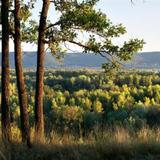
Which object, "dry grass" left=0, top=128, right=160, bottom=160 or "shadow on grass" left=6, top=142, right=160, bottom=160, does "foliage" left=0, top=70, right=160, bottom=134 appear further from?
"shadow on grass" left=6, top=142, right=160, bottom=160

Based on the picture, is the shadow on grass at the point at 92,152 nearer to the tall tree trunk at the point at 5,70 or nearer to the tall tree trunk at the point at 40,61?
the tall tree trunk at the point at 5,70

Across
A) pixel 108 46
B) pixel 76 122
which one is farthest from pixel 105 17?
pixel 76 122

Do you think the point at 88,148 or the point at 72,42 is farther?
the point at 72,42

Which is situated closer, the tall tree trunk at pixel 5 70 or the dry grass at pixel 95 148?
the dry grass at pixel 95 148

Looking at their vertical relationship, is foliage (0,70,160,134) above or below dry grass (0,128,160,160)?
below

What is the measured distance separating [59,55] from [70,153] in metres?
5.83

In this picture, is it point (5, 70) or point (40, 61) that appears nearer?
point (5, 70)

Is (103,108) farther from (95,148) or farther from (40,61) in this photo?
(95,148)

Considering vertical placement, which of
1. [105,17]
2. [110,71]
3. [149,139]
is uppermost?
[105,17]

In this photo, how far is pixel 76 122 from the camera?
118 ft

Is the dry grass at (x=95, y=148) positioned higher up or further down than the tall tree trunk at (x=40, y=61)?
further down

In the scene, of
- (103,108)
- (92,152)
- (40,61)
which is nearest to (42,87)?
(40,61)

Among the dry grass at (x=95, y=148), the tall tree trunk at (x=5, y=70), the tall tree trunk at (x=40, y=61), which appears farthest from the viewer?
the tall tree trunk at (x=40, y=61)

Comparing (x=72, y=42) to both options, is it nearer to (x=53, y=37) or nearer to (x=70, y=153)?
(x=53, y=37)
